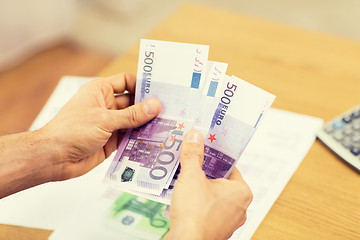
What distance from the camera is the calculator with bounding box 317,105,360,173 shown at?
A: 71 centimetres

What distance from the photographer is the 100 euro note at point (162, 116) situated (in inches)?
24.9

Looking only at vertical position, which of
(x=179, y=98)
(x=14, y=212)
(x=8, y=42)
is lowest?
(x=8, y=42)

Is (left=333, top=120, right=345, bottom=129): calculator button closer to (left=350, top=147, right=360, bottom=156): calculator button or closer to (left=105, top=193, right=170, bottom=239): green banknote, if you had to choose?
(left=350, top=147, right=360, bottom=156): calculator button

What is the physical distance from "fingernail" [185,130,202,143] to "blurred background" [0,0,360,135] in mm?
1360

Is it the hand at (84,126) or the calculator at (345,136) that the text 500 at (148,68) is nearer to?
the hand at (84,126)

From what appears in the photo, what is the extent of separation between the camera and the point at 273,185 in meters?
0.68

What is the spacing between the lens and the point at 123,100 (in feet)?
2.47

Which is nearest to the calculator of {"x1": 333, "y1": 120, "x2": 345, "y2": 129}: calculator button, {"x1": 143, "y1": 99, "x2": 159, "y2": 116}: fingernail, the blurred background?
{"x1": 333, "y1": 120, "x2": 345, "y2": 129}: calculator button

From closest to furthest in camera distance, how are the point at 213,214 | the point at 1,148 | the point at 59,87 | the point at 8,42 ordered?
the point at 213,214
the point at 1,148
the point at 59,87
the point at 8,42

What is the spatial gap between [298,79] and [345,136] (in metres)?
0.20

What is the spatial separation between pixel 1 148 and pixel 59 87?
314 millimetres

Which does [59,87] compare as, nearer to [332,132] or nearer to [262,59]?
[262,59]

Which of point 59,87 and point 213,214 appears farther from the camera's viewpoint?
point 59,87

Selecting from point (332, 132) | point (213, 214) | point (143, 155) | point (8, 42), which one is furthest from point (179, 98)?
point (8, 42)
